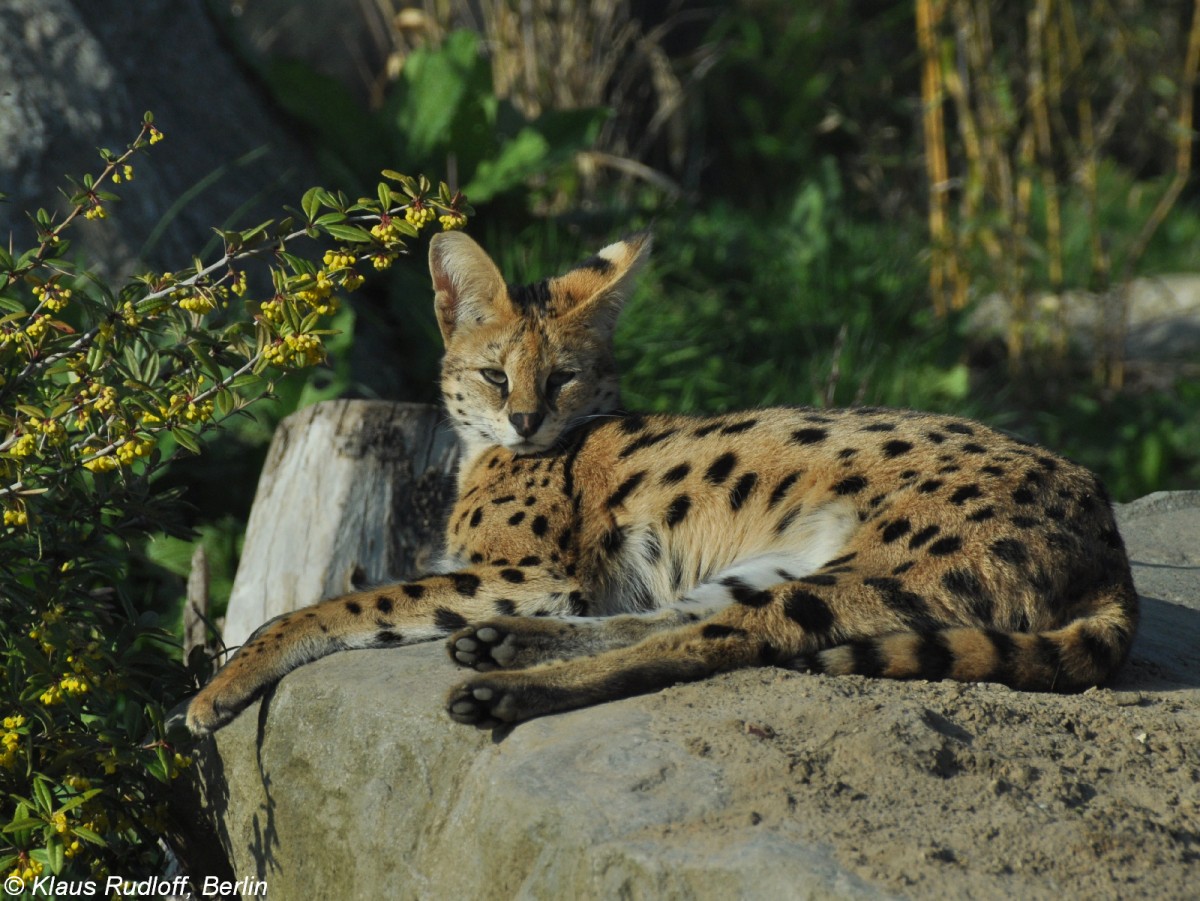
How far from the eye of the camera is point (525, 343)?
194 inches

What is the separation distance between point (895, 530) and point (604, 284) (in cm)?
170

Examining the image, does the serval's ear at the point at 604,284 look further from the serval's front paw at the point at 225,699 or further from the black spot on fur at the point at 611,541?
the serval's front paw at the point at 225,699

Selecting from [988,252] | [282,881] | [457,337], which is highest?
[457,337]

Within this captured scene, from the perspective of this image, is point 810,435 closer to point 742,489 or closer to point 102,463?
point 742,489

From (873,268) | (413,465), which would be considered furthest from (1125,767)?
(873,268)

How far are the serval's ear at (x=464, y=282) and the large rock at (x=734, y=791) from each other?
1.56 meters

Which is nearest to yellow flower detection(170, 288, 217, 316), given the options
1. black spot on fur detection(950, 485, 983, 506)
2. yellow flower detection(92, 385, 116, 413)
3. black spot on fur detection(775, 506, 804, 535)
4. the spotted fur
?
yellow flower detection(92, 385, 116, 413)

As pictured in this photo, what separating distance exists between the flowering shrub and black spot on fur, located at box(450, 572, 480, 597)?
0.86 metres

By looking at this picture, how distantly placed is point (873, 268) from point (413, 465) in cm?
433

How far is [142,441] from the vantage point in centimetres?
369

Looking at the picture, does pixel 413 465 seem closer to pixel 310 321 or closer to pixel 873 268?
pixel 310 321

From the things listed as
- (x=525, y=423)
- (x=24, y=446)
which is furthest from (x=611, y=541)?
(x=24, y=446)

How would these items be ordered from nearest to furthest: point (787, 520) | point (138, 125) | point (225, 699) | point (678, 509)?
point (225, 699), point (787, 520), point (678, 509), point (138, 125)

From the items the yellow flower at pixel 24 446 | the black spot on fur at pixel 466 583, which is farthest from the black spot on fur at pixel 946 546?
the yellow flower at pixel 24 446
